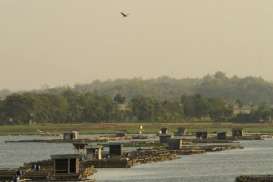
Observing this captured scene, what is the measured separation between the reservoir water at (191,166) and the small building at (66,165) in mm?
2335

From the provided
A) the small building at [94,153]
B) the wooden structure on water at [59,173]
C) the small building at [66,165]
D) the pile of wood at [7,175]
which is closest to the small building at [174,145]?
the small building at [94,153]

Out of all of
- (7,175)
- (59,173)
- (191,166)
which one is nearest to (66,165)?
(59,173)

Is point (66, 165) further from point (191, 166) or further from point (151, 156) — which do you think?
point (151, 156)

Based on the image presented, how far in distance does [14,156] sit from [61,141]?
33450 millimetres

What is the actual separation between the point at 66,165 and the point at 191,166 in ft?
82.7

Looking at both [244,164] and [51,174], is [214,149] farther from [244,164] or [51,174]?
[51,174]

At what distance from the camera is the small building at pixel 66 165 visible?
83.4 meters

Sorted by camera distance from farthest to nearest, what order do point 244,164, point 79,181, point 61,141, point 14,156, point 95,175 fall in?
point 61,141 < point 14,156 < point 244,164 < point 95,175 < point 79,181

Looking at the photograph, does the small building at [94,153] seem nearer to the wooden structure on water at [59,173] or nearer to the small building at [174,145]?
the wooden structure on water at [59,173]

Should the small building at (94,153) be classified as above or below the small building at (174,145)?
below

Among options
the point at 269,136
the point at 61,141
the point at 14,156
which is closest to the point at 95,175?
the point at 14,156

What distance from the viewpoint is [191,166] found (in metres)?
106

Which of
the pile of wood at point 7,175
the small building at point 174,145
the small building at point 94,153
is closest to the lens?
the pile of wood at point 7,175

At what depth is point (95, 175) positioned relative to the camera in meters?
90.6
